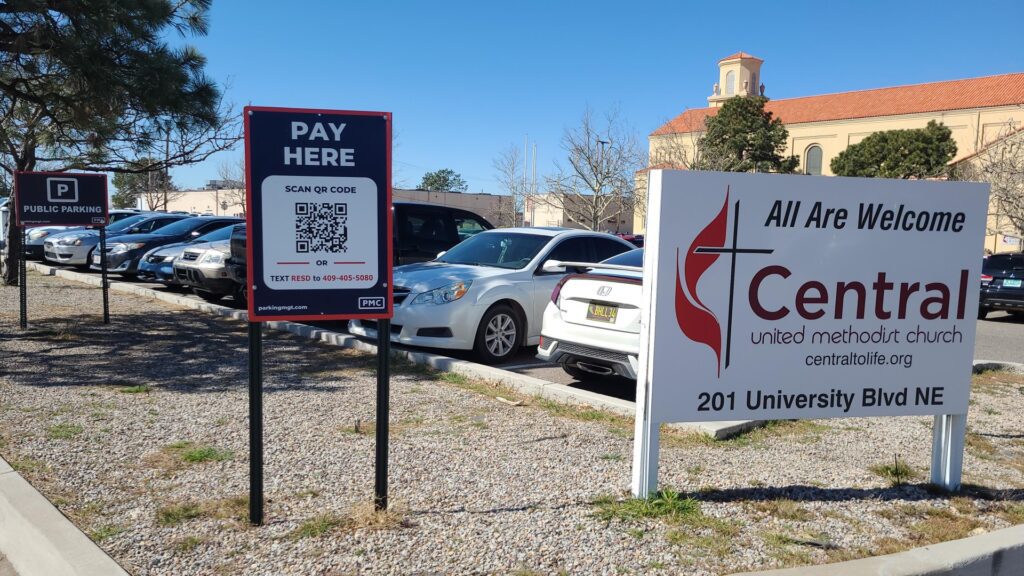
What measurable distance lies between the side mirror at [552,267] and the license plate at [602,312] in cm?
150

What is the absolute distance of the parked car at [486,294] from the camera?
828cm

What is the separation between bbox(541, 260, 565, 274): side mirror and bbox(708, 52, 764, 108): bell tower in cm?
7580

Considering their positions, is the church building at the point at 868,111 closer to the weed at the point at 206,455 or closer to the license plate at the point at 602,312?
the license plate at the point at 602,312

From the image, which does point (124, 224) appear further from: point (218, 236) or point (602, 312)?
point (602, 312)

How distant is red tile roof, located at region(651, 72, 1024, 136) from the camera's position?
6625 centimetres

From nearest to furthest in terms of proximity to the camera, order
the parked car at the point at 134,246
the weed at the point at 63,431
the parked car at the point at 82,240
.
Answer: the weed at the point at 63,431, the parked car at the point at 134,246, the parked car at the point at 82,240

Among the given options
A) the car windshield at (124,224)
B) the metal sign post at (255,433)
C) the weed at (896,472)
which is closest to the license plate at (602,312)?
the weed at (896,472)

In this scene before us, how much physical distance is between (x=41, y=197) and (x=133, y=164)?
2137 mm

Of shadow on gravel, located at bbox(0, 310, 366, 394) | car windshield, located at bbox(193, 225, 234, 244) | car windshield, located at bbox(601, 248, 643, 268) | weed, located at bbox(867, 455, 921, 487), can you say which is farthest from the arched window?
weed, located at bbox(867, 455, 921, 487)

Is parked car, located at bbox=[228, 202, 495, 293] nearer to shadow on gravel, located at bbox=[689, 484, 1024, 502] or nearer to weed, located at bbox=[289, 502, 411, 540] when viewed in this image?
shadow on gravel, located at bbox=[689, 484, 1024, 502]

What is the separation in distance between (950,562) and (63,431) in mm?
5440

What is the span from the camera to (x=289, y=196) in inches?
148

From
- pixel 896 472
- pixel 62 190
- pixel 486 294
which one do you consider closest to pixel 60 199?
pixel 62 190

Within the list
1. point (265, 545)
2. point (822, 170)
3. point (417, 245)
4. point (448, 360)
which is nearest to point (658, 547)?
point (265, 545)
